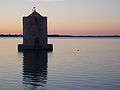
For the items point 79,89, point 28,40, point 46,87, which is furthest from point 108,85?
point 28,40

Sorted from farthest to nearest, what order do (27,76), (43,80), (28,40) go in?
(28,40) → (27,76) → (43,80)

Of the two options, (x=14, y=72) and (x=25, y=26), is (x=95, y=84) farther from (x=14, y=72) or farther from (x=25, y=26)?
(x=25, y=26)

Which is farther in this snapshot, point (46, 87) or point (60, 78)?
point (60, 78)

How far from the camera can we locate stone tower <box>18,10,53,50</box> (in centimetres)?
4325

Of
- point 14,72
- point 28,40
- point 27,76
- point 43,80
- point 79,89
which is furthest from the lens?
point 28,40

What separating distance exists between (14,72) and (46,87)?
21.9 feet

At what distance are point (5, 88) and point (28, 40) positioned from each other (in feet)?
94.6

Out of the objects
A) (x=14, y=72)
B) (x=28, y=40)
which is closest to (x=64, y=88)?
(x=14, y=72)

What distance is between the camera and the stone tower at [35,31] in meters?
43.2

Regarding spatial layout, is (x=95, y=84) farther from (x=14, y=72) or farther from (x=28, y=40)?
(x=28, y=40)

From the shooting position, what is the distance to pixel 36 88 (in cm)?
1531

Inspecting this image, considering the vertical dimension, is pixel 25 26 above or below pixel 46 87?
above

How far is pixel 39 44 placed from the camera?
146 feet

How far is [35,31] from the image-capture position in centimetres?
4322
